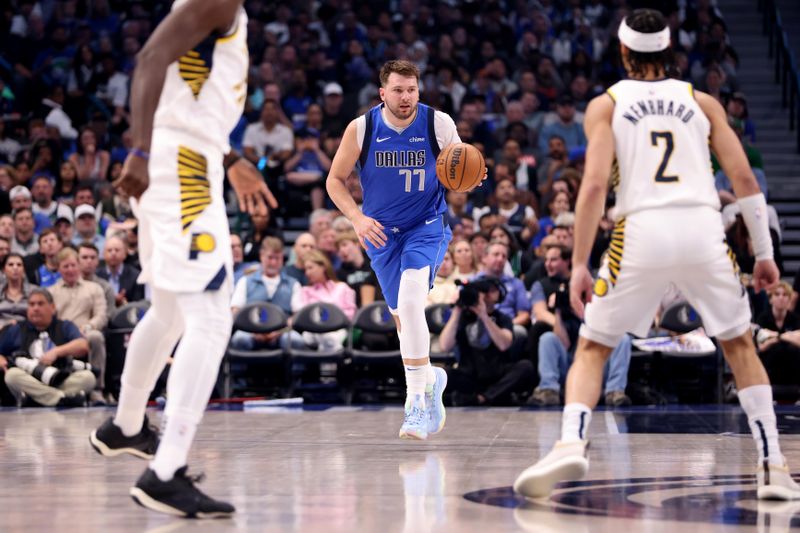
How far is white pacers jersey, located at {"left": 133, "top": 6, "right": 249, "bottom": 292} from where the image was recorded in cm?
443

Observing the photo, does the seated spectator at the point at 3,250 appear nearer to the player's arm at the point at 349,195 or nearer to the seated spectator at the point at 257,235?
the seated spectator at the point at 257,235

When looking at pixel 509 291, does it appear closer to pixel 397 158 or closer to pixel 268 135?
pixel 397 158

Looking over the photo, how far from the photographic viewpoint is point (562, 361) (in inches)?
428

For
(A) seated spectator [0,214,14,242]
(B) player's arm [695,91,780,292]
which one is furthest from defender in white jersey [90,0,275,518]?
(A) seated spectator [0,214,14,242]

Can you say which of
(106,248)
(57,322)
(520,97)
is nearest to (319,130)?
(520,97)

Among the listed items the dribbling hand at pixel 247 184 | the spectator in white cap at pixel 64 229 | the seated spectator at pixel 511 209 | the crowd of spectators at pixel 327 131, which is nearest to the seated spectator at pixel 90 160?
the crowd of spectators at pixel 327 131

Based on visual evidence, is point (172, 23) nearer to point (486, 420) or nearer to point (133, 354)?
point (133, 354)

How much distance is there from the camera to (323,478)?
5.62 meters

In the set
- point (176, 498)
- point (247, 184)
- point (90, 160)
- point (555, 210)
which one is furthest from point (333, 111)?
point (176, 498)

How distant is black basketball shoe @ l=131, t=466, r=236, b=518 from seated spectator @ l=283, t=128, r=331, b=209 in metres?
10.2

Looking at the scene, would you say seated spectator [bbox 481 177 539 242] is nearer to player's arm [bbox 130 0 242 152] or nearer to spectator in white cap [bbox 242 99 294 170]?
spectator in white cap [bbox 242 99 294 170]

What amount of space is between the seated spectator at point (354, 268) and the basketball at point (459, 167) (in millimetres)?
4862

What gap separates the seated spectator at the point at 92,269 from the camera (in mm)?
11898

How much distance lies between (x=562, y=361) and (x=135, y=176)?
22.9 ft
